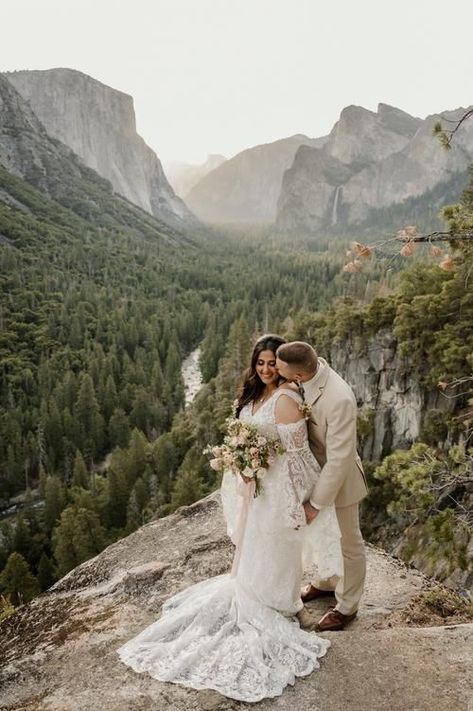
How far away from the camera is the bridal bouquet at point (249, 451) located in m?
4.41

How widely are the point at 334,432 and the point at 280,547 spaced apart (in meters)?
1.17

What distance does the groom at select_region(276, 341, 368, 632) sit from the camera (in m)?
4.23

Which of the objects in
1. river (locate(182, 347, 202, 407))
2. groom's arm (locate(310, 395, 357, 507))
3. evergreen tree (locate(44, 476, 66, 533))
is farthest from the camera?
river (locate(182, 347, 202, 407))

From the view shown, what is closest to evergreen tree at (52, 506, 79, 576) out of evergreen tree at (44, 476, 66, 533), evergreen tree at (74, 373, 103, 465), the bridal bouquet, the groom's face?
evergreen tree at (44, 476, 66, 533)

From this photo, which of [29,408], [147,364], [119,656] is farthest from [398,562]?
[147,364]

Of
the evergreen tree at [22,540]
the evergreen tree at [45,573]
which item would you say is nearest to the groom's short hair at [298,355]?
the evergreen tree at [45,573]

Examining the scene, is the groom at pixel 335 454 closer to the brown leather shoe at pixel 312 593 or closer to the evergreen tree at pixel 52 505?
the brown leather shoe at pixel 312 593

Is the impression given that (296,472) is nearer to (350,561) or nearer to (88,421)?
(350,561)

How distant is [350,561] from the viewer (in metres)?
4.71

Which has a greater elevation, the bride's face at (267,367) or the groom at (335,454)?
the bride's face at (267,367)

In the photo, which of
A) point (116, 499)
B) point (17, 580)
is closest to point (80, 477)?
point (116, 499)

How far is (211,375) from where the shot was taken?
6319cm

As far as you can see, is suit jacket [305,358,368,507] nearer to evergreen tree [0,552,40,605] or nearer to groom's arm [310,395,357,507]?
groom's arm [310,395,357,507]

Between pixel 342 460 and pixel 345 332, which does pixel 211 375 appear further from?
pixel 342 460
